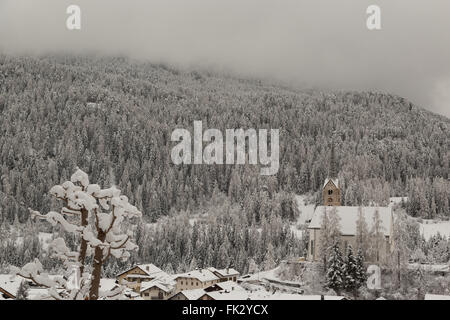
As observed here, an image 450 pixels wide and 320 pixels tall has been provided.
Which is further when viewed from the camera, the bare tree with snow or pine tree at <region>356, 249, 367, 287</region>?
pine tree at <region>356, 249, 367, 287</region>

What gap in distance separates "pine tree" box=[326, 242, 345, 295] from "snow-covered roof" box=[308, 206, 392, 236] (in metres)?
11.0

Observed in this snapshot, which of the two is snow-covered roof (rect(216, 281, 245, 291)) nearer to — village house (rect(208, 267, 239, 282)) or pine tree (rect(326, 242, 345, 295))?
pine tree (rect(326, 242, 345, 295))

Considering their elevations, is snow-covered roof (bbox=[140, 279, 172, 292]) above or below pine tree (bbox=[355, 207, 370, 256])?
below

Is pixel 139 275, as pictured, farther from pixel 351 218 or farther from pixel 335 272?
pixel 335 272

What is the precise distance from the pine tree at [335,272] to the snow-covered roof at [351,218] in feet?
36.0

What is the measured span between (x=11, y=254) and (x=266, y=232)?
61.4 metres

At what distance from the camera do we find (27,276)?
17.4 ft

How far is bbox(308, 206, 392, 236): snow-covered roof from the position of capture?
78.6 metres

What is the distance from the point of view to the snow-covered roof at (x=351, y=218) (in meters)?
78.6

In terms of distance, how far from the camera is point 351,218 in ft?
264

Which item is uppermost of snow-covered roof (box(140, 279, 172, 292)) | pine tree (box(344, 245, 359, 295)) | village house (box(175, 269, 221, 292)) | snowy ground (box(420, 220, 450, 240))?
pine tree (box(344, 245, 359, 295))

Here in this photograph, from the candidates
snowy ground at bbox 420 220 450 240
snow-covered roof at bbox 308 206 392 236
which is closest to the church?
snow-covered roof at bbox 308 206 392 236
